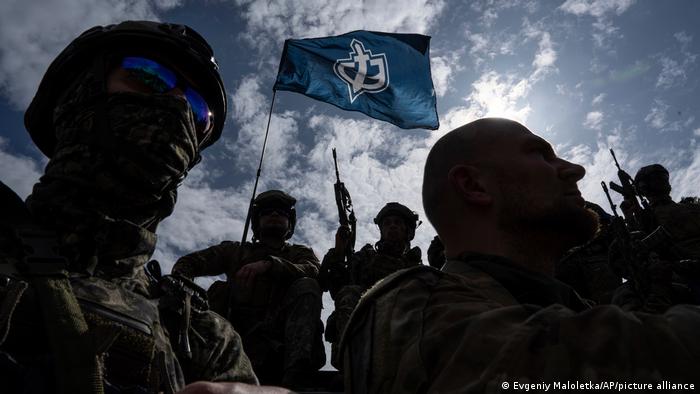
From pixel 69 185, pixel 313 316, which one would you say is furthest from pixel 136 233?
pixel 313 316

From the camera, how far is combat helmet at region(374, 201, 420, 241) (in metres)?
8.52

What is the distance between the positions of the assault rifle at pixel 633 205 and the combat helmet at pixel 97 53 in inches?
382

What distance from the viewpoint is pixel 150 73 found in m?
2.67

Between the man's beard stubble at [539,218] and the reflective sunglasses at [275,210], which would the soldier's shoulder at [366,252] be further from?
the man's beard stubble at [539,218]

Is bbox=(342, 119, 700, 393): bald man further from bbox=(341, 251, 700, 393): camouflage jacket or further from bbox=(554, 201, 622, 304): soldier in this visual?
bbox=(554, 201, 622, 304): soldier

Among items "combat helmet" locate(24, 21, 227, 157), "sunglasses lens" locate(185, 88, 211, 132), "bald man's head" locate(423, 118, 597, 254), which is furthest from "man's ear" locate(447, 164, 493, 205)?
"combat helmet" locate(24, 21, 227, 157)

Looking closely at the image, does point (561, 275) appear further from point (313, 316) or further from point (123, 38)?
point (123, 38)

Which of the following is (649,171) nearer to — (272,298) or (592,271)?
(592,271)

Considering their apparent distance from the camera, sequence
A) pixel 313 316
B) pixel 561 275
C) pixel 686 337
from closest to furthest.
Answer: pixel 686 337, pixel 313 316, pixel 561 275

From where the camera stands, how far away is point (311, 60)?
8.87 meters

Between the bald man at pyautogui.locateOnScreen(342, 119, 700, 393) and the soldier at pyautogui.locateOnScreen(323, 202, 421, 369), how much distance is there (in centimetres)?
401

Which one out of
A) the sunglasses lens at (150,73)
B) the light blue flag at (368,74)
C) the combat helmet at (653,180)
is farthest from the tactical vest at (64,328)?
the combat helmet at (653,180)

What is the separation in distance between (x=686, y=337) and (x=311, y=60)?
8.56m

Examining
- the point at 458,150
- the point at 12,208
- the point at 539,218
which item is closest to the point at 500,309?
the point at 539,218
